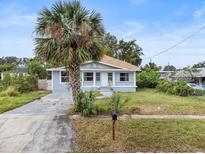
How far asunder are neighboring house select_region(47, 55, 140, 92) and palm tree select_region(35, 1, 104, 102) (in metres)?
13.8

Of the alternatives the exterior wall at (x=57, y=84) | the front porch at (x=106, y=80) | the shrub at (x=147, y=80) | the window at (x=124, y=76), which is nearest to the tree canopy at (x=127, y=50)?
the shrub at (x=147, y=80)

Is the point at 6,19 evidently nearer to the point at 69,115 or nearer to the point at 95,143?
the point at 69,115

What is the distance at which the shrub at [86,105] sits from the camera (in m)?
10.5

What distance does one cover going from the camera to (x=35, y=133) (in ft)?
26.3

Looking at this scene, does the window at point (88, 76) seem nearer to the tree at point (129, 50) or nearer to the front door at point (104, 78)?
the front door at point (104, 78)

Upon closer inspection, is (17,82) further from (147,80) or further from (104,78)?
(147,80)

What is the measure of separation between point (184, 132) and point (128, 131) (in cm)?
186

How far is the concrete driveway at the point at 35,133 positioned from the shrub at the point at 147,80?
20751mm

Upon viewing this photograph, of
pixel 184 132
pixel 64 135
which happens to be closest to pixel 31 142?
pixel 64 135

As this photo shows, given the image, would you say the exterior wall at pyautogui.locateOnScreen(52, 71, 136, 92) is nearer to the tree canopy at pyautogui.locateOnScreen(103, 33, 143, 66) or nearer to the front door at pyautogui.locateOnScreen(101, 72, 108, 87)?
the front door at pyautogui.locateOnScreen(101, 72, 108, 87)

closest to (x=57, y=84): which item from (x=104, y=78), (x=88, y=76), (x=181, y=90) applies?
(x=88, y=76)

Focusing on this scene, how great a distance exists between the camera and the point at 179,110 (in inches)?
474

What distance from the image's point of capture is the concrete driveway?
6.54 metres

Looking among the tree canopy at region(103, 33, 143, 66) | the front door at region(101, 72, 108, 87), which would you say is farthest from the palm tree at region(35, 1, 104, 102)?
the tree canopy at region(103, 33, 143, 66)
